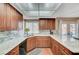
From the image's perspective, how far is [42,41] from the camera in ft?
23.2

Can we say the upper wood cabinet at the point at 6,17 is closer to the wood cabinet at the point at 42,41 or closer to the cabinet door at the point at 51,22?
the wood cabinet at the point at 42,41

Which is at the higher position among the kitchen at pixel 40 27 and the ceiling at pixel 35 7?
the ceiling at pixel 35 7

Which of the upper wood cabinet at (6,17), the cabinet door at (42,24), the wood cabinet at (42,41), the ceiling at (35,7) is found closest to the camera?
the upper wood cabinet at (6,17)

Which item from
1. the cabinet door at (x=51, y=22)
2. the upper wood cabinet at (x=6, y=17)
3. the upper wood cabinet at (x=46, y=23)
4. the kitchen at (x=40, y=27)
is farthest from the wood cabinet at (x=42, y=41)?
the upper wood cabinet at (x=6, y=17)

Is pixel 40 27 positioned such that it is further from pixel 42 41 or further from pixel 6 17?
pixel 6 17

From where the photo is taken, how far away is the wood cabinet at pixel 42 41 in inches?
276

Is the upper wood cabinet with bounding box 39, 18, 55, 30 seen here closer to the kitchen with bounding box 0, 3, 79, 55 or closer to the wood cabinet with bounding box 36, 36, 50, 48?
the kitchen with bounding box 0, 3, 79, 55

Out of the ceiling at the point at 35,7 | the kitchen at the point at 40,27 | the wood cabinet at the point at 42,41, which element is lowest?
the wood cabinet at the point at 42,41

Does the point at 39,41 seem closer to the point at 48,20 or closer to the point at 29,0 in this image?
the point at 48,20

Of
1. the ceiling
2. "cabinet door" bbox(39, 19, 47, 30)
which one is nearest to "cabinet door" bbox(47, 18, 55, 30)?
"cabinet door" bbox(39, 19, 47, 30)

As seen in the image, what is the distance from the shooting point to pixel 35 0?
5.26 ft

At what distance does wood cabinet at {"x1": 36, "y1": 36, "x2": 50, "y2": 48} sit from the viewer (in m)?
7.01

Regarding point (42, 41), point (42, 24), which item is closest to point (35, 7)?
point (42, 41)
